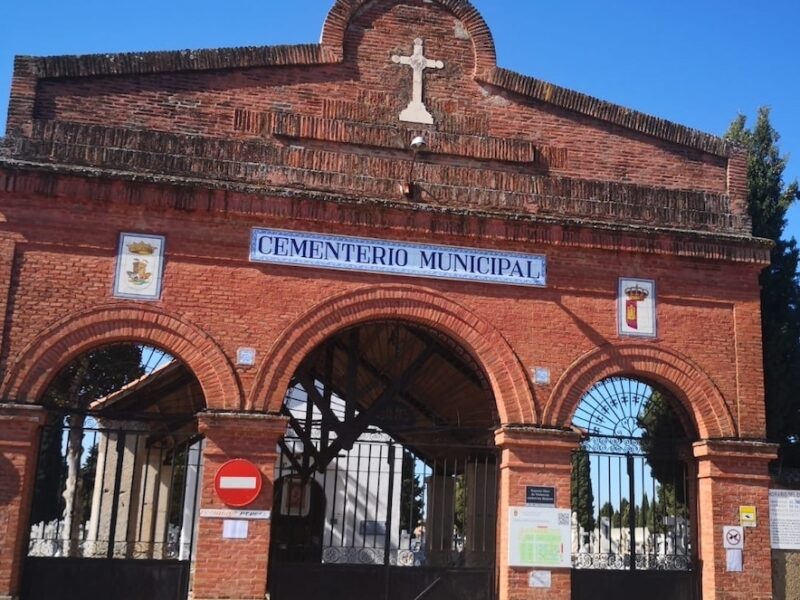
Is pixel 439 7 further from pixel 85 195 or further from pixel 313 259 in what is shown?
pixel 85 195

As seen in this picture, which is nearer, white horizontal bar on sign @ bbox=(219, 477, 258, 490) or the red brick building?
white horizontal bar on sign @ bbox=(219, 477, 258, 490)

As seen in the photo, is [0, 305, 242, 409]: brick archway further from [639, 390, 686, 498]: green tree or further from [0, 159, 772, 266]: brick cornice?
[639, 390, 686, 498]: green tree

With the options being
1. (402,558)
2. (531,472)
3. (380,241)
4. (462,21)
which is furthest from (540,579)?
(462,21)

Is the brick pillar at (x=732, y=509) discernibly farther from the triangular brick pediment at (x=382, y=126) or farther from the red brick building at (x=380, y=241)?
the triangular brick pediment at (x=382, y=126)

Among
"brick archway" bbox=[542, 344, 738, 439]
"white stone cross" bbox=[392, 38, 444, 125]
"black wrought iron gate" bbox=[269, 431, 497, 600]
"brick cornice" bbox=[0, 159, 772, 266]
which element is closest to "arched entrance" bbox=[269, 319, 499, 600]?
"black wrought iron gate" bbox=[269, 431, 497, 600]

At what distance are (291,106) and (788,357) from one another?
9718 mm

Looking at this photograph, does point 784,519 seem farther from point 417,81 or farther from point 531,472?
point 417,81

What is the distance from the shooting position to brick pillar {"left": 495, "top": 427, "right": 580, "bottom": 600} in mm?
11414

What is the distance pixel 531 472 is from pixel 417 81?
580cm

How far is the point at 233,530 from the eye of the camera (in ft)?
35.3

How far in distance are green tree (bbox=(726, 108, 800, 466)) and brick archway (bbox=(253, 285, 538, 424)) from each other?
5.87m

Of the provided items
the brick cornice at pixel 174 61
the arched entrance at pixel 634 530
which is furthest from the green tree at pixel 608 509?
the brick cornice at pixel 174 61

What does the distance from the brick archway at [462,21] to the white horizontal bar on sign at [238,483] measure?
19.9ft

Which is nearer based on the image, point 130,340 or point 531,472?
point 130,340
